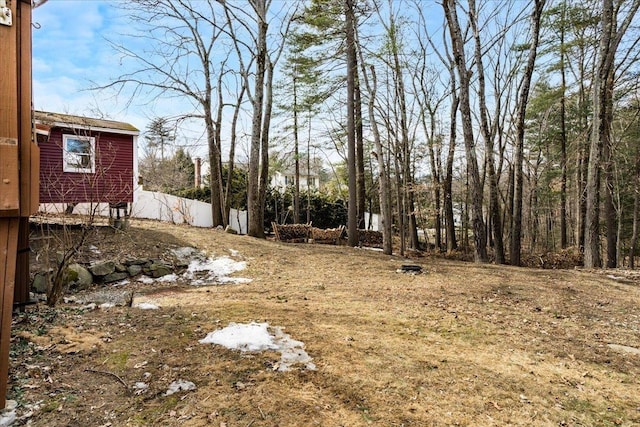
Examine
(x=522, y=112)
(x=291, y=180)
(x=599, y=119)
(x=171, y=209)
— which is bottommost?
(x=171, y=209)

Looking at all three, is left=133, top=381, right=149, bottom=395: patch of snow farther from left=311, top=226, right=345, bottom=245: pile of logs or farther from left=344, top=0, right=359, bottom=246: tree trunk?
left=311, top=226, right=345, bottom=245: pile of logs

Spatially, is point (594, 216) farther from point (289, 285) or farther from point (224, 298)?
point (224, 298)

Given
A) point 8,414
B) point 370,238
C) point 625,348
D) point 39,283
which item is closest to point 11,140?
point 8,414

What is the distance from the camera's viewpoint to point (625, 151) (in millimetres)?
12250

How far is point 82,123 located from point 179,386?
10.1 meters

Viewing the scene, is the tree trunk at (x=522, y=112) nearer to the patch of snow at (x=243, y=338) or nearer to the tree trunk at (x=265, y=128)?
the tree trunk at (x=265, y=128)

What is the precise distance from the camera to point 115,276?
6.07 m

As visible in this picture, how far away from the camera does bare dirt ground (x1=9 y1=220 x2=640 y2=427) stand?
→ 2211 mm

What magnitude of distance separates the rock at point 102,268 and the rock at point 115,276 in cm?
6

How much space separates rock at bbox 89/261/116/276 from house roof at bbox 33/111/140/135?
474 centimetres

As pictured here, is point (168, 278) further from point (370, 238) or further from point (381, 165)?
point (370, 238)

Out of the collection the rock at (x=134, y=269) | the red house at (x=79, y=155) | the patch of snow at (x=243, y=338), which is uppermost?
the red house at (x=79, y=155)

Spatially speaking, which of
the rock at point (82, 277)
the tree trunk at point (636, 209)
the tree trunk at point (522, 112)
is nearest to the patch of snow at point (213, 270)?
the rock at point (82, 277)

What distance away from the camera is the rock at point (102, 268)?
19.3 feet
